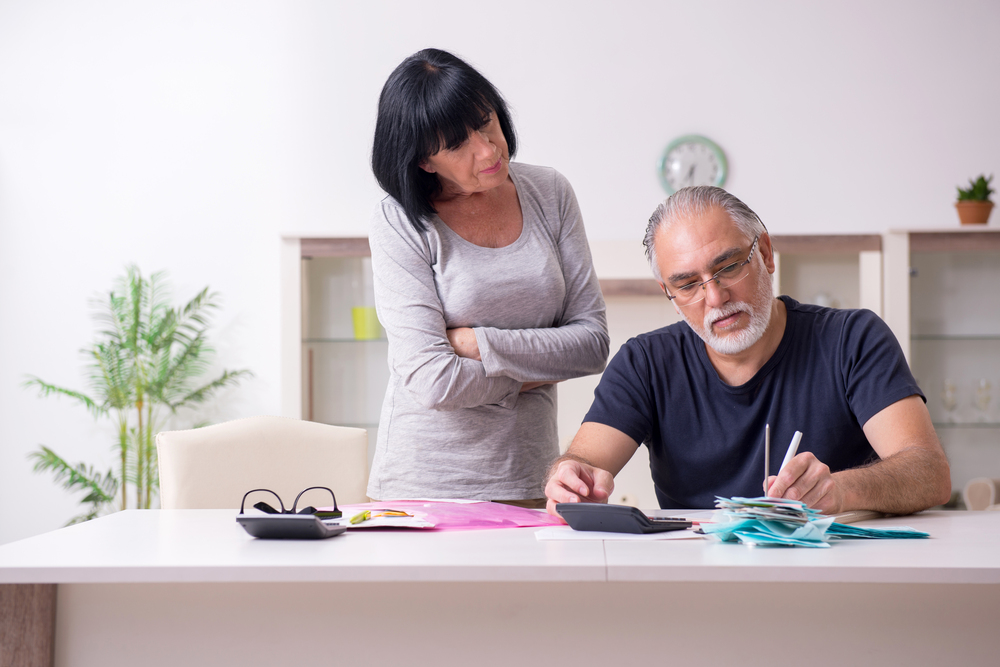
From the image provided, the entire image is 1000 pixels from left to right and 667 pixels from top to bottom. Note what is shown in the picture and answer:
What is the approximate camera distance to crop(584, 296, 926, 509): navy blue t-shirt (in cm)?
153

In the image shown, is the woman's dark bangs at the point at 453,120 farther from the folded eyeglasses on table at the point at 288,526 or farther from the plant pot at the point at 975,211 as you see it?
the plant pot at the point at 975,211

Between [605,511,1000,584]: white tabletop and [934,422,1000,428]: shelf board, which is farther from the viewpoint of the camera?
[934,422,1000,428]: shelf board

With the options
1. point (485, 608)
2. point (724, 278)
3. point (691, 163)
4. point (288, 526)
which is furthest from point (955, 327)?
point (288, 526)

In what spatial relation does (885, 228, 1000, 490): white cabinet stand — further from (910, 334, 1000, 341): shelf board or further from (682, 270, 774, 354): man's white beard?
(682, 270, 774, 354): man's white beard

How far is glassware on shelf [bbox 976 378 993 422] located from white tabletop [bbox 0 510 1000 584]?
2.69m

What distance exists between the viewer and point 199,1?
4145 millimetres

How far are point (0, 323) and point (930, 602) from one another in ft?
14.2

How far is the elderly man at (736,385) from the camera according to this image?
1.49 meters

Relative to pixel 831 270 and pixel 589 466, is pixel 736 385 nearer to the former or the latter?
pixel 589 466

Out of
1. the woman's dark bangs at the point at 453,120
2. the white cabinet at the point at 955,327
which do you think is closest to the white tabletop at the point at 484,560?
the woman's dark bangs at the point at 453,120

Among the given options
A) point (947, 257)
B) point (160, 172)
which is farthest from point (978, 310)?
point (160, 172)

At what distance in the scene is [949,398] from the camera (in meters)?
3.59

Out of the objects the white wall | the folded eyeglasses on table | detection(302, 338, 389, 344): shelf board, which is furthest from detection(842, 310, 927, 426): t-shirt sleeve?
the white wall

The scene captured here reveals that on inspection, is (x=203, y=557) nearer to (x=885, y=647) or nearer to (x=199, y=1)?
(x=885, y=647)
